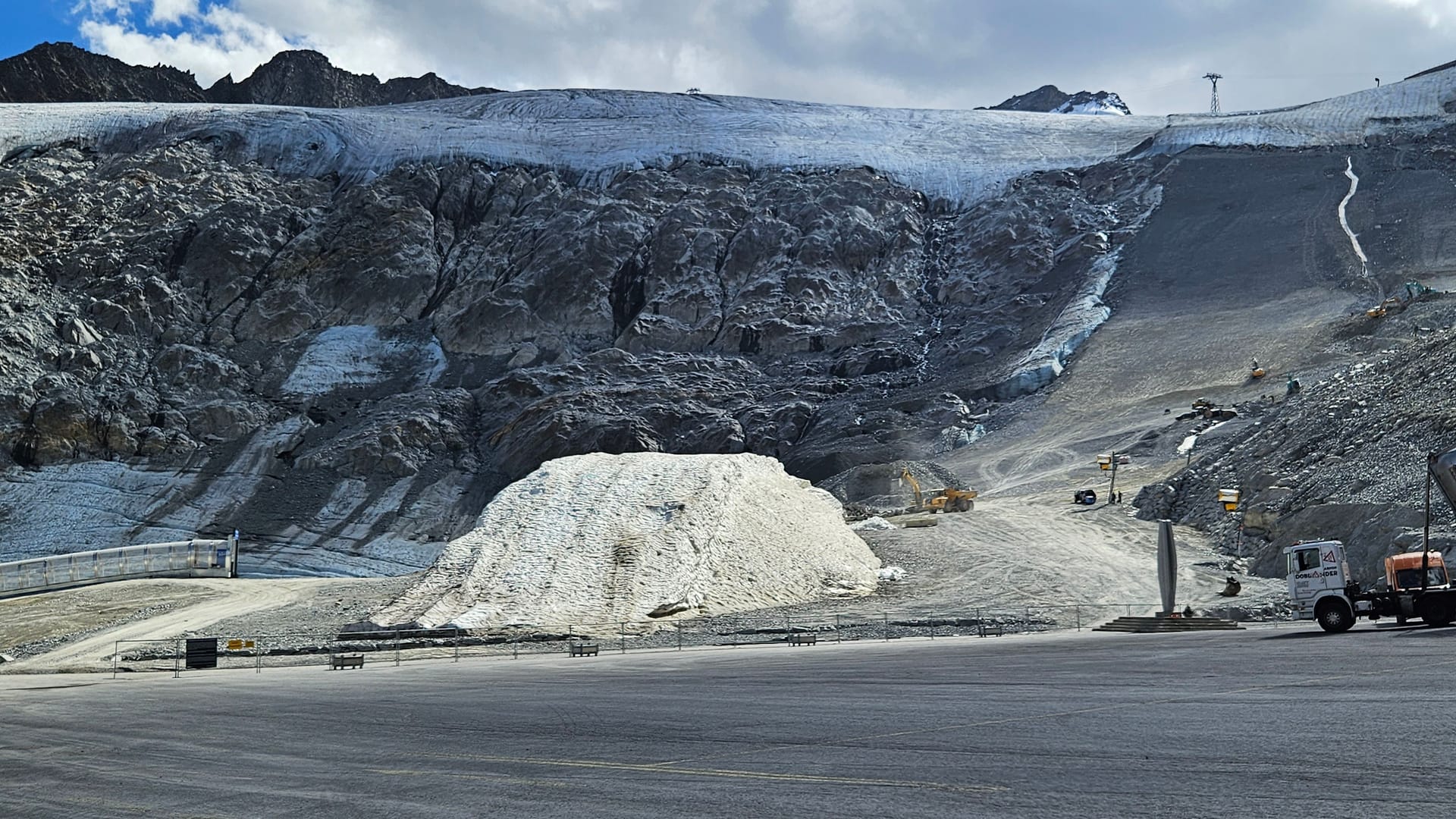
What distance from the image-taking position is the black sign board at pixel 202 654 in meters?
21.8

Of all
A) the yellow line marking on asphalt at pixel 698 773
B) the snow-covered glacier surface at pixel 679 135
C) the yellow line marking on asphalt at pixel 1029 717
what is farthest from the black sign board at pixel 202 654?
the snow-covered glacier surface at pixel 679 135

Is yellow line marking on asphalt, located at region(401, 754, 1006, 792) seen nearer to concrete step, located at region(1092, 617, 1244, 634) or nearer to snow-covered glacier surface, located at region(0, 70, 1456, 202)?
concrete step, located at region(1092, 617, 1244, 634)

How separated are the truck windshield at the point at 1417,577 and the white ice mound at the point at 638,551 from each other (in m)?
13.1

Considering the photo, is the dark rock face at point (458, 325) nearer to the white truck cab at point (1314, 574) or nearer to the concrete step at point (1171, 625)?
the concrete step at point (1171, 625)

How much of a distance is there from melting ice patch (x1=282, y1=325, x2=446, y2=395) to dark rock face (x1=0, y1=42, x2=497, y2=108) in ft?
243

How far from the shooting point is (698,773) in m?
7.38

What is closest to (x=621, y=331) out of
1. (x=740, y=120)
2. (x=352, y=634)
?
(x=740, y=120)

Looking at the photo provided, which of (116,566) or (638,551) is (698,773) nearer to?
(638,551)

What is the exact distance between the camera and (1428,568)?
19.0 metres

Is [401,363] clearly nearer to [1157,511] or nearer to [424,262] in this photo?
[424,262]

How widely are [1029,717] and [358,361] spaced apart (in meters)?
61.8

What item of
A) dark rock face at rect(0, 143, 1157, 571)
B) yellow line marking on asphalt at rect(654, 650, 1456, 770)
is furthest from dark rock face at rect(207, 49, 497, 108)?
yellow line marking on asphalt at rect(654, 650, 1456, 770)

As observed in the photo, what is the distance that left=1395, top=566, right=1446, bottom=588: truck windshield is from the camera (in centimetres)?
1889

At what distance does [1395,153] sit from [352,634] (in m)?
79.6
